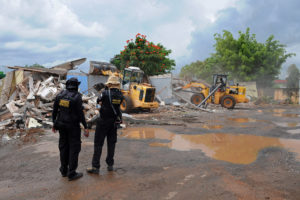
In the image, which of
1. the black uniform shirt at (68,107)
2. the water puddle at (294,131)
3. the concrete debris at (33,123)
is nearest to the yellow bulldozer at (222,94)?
the water puddle at (294,131)

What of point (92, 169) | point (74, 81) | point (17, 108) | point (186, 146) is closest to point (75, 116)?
point (74, 81)

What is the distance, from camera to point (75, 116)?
11.9ft

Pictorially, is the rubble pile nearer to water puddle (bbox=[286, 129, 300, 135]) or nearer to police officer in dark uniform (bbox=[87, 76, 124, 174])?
police officer in dark uniform (bbox=[87, 76, 124, 174])

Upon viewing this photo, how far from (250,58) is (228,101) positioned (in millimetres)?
11379

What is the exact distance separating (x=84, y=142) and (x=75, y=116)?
8.61ft

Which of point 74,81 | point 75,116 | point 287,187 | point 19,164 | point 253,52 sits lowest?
point 19,164

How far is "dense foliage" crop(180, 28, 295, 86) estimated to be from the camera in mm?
25047

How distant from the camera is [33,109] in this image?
27.1 feet

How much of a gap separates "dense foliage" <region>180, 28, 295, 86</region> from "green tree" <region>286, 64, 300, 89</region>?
1.58 metres

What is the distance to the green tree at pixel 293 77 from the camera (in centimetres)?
2555

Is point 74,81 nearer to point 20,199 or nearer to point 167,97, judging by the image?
point 20,199

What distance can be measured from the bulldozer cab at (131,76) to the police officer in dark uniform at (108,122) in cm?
808

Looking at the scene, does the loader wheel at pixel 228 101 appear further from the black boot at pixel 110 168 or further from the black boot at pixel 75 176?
the black boot at pixel 75 176

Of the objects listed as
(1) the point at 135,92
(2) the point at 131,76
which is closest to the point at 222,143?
(1) the point at 135,92
